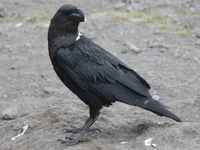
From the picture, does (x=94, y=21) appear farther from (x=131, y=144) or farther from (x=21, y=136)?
(x=131, y=144)

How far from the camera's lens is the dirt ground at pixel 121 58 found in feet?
12.8

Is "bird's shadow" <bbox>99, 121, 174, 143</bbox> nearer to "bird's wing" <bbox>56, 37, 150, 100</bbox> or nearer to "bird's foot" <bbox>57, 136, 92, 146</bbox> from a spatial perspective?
"bird's foot" <bbox>57, 136, 92, 146</bbox>

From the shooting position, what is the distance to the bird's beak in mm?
4023

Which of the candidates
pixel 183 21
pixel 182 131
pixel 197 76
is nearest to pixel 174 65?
pixel 197 76

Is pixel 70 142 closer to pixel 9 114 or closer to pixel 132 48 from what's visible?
pixel 9 114

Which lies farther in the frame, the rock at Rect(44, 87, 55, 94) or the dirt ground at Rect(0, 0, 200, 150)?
the rock at Rect(44, 87, 55, 94)

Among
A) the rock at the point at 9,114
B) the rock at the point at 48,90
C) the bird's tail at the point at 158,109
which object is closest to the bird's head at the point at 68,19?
the bird's tail at the point at 158,109

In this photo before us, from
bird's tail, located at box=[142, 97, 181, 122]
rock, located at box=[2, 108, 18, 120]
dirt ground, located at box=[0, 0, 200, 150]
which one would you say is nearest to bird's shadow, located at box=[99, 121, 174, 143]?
dirt ground, located at box=[0, 0, 200, 150]

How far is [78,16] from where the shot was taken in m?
4.03

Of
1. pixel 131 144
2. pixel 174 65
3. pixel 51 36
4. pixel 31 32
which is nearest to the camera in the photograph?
pixel 131 144

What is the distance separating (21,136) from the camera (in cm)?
425

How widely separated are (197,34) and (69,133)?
514 centimetres

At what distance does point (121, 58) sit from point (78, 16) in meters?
3.52

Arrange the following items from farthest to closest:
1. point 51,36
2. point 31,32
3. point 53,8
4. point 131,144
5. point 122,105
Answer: point 53,8 < point 31,32 < point 122,105 < point 51,36 < point 131,144
